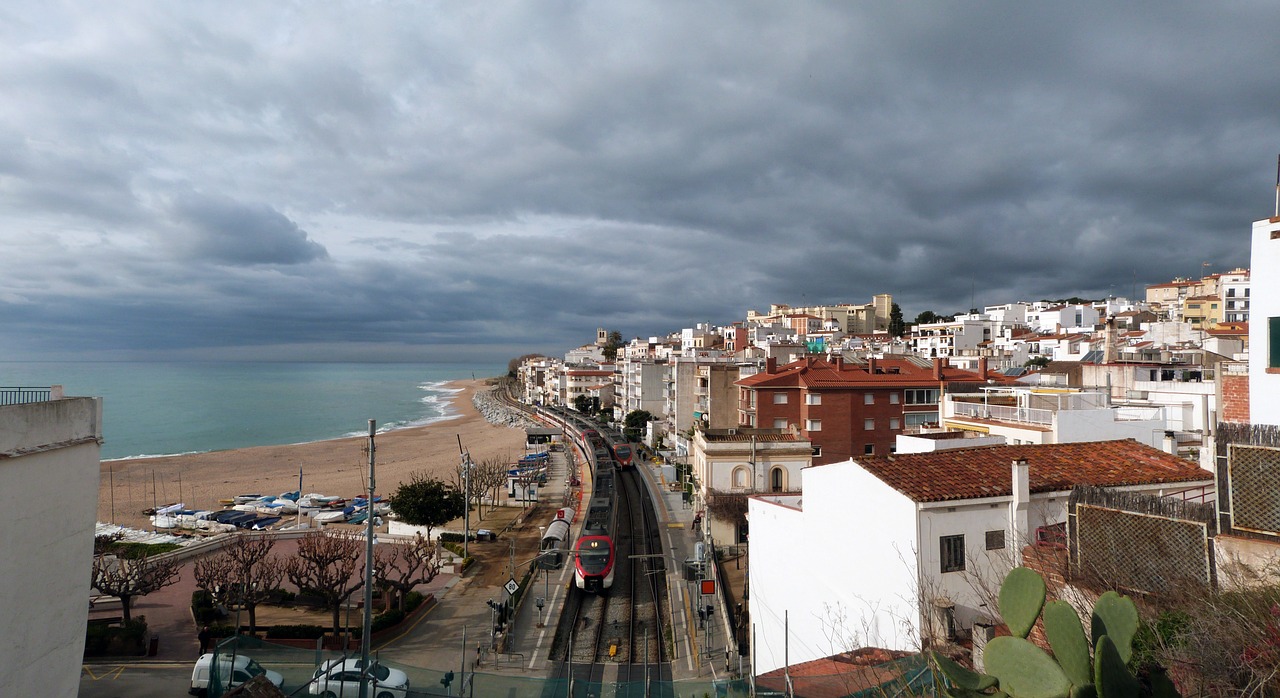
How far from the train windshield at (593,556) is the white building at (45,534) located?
16.5m

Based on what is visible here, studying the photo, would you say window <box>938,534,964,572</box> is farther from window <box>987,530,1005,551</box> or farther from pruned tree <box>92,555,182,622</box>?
pruned tree <box>92,555,182,622</box>

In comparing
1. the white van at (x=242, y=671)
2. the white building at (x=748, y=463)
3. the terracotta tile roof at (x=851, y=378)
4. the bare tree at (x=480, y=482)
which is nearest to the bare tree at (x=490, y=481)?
the bare tree at (x=480, y=482)

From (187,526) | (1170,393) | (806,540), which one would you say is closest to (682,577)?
(806,540)

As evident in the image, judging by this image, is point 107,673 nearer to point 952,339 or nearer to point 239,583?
point 239,583

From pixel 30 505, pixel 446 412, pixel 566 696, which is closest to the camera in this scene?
pixel 30 505

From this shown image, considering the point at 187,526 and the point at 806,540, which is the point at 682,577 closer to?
the point at 806,540

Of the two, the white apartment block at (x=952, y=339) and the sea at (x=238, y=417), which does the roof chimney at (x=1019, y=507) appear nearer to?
the sea at (x=238, y=417)

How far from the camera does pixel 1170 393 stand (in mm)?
27094

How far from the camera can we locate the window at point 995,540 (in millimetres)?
13430

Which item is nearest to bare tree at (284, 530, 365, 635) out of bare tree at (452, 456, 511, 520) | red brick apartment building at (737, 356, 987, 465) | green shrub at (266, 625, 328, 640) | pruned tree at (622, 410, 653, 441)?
green shrub at (266, 625, 328, 640)

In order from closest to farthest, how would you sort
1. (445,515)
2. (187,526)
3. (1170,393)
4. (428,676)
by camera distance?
1. (428,676)
2. (1170,393)
3. (445,515)
4. (187,526)

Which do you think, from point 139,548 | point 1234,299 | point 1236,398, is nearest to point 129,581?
point 139,548

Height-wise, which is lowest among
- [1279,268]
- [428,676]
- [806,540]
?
A: [428,676]

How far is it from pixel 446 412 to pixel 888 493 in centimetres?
12673
